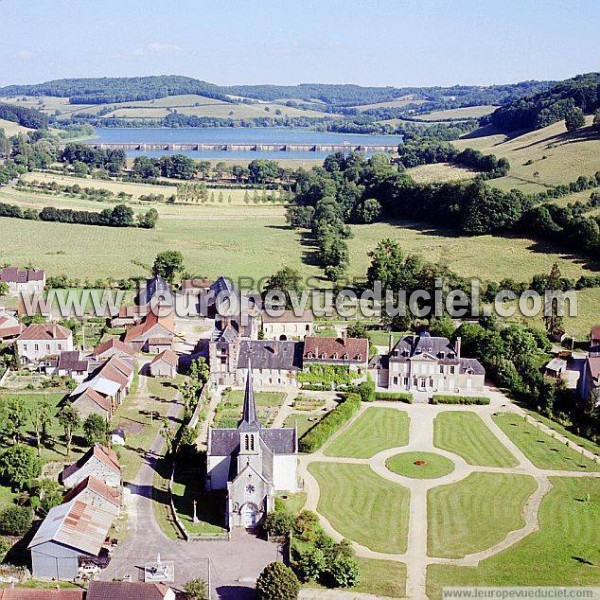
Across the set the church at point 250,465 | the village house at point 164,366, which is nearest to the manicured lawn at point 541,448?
the church at point 250,465

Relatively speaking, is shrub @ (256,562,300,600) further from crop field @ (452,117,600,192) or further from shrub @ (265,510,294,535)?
crop field @ (452,117,600,192)

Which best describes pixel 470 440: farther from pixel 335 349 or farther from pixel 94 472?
pixel 94 472

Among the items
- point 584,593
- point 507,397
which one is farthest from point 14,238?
point 584,593

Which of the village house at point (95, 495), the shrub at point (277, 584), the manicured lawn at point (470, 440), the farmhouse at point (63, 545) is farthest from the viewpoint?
the manicured lawn at point (470, 440)

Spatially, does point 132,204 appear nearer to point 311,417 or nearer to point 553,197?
point 553,197

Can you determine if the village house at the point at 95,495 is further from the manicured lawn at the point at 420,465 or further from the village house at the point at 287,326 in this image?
the village house at the point at 287,326

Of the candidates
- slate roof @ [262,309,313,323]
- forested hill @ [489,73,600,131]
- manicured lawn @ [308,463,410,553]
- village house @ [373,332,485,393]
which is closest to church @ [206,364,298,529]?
manicured lawn @ [308,463,410,553]
